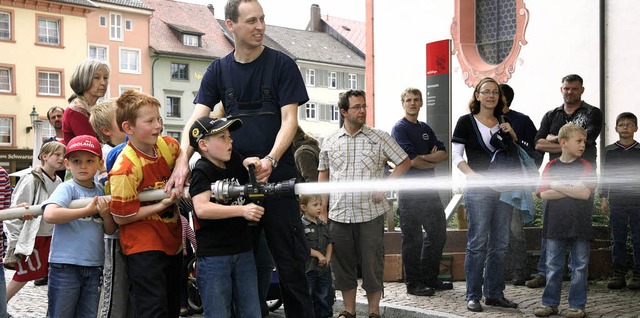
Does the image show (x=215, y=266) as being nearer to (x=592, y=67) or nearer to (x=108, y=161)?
(x=108, y=161)

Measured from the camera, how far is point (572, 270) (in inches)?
317

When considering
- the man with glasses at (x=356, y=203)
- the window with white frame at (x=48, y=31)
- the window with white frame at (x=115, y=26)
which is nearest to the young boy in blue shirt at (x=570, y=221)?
the man with glasses at (x=356, y=203)

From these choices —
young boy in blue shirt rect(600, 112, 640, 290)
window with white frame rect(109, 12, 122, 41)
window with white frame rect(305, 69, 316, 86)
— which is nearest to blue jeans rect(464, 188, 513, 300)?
young boy in blue shirt rect(600, 112, 640, 290)

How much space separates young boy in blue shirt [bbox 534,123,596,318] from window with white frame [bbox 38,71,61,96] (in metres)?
49.2

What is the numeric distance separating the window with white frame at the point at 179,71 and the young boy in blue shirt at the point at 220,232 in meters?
60.1

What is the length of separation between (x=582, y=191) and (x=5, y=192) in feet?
16.0

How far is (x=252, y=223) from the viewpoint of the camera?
514 centimetres

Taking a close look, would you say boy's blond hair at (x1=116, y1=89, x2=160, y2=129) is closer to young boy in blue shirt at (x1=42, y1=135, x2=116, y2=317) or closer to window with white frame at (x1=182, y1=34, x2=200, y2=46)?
young boy in blue shirt at (x1=42, y1=135, x2=116, y2=317)

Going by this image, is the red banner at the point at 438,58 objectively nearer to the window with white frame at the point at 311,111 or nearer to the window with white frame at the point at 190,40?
the window with white frame at the point at 190,40

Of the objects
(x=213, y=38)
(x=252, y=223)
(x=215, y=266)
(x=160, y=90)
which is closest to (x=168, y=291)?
(x=215, y=266)

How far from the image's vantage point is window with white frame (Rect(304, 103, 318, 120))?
7050 cm

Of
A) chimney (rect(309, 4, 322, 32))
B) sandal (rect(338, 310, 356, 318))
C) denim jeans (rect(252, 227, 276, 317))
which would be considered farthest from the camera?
chimney (rect(309, 4, 322, 32))

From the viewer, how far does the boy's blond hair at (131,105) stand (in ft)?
17.9

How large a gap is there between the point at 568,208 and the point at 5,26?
50.5 metres
